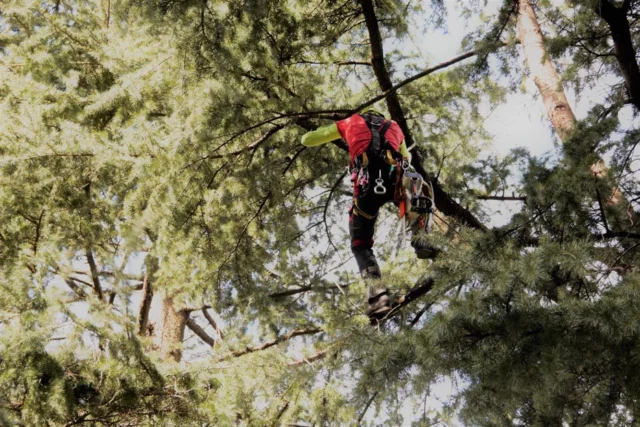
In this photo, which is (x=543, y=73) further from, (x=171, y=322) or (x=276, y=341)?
(x=171, y=322)

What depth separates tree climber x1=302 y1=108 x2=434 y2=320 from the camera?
178 inches

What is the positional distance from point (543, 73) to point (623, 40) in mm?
2539

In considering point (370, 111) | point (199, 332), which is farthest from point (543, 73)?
point (199, 332)

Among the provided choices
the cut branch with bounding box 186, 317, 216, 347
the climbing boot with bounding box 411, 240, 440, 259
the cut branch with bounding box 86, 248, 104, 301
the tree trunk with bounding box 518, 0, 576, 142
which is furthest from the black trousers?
the cut branch with bounding box 186, 317, 216, 347

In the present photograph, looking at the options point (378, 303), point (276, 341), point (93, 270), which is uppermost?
point (93, 270)

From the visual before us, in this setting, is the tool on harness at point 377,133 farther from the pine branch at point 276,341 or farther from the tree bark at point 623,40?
the pine branch at point 276,341

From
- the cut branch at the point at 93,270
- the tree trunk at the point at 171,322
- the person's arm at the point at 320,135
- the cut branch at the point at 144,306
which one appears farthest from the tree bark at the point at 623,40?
the tree trunk at the point at 171,322

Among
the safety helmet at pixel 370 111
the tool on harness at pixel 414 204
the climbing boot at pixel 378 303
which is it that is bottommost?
the climbing boot at pixel 378 303

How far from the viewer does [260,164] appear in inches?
221

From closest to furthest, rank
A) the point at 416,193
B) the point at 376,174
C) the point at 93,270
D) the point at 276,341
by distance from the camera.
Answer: the point at 416,193
the point at 376,174
the point at 93,270
the point at 276,341

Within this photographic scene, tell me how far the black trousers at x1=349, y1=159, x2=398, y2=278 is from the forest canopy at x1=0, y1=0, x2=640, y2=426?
1.38 ft

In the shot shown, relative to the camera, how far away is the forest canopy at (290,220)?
129 inches

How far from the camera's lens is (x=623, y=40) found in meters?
4.21

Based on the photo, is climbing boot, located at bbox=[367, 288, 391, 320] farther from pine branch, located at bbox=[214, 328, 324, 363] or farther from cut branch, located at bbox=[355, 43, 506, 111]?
pine branch, located at bbox=[214, 328, 324, 363]
